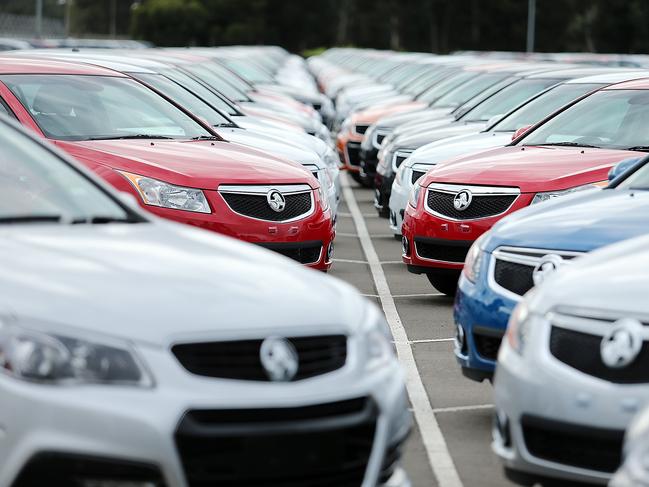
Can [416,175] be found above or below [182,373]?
below

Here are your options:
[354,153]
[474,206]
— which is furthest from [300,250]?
[354,153]

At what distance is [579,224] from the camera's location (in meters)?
7.15

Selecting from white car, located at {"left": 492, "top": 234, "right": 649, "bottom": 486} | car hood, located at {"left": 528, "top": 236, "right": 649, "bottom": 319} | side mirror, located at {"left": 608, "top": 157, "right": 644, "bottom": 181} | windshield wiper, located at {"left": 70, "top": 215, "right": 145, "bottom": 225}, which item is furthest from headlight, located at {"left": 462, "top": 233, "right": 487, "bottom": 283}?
Answer: windshield wiper, located at {"left": 70, "top": 215, "right": 145, "bottom": 225}

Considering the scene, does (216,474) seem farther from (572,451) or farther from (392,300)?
(392,300)

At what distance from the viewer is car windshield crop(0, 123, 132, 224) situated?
18.9 ft

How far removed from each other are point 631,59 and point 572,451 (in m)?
40.4

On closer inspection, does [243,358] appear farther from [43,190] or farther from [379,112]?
[379,112]

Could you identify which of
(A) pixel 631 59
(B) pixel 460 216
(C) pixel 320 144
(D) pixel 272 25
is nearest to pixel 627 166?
(B) pixel 460 216

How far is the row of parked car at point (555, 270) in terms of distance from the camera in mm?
5258

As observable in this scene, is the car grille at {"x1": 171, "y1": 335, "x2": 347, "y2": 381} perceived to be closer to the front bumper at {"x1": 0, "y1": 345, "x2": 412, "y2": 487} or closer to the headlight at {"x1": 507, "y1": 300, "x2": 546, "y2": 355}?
the front bumper at {"x1": 0, "y1": 345, "x2": 412, "y2": 487}

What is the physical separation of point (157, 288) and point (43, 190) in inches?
48.9

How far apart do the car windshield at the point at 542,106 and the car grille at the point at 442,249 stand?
9.69 feet

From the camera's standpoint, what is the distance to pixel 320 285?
17.6ft

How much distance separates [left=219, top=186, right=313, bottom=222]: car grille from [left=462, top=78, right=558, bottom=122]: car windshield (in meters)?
6.41
